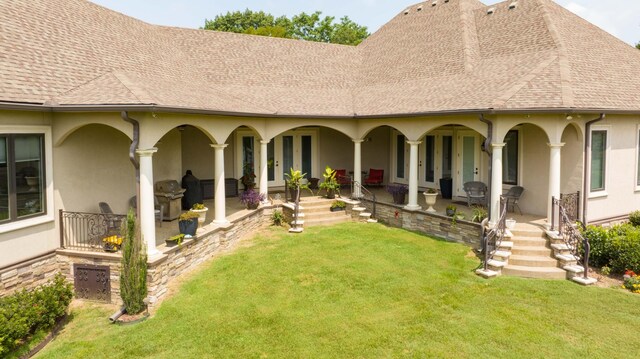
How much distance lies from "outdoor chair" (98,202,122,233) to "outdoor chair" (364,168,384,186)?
36.2 ft

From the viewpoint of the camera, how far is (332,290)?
9.38 m

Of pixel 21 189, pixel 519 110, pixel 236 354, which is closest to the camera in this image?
pixel 236 354

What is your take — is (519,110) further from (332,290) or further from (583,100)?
(332,290)

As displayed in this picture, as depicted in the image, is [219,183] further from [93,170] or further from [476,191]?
[476,191]

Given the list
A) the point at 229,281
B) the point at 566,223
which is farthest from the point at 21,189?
the point at 566,223

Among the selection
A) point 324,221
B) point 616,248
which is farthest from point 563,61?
point 324,221

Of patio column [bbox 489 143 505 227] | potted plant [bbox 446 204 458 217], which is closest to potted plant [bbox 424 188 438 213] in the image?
potted plant [bbox 446 204 458 217]

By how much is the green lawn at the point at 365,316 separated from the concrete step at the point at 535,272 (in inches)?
12.6

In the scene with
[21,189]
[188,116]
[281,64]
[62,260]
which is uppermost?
[281,64]

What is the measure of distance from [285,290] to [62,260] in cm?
505

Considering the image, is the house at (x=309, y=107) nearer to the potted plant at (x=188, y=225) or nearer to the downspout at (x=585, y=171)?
the downspout at (x=585, y=171)

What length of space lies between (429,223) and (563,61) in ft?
20.6

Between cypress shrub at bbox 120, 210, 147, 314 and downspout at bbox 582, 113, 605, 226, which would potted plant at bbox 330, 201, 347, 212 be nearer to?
downspout at bbox 582, 113, 605, 226

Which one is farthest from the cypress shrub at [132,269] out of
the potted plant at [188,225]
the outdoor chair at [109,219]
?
the potted plant at [188,225]
